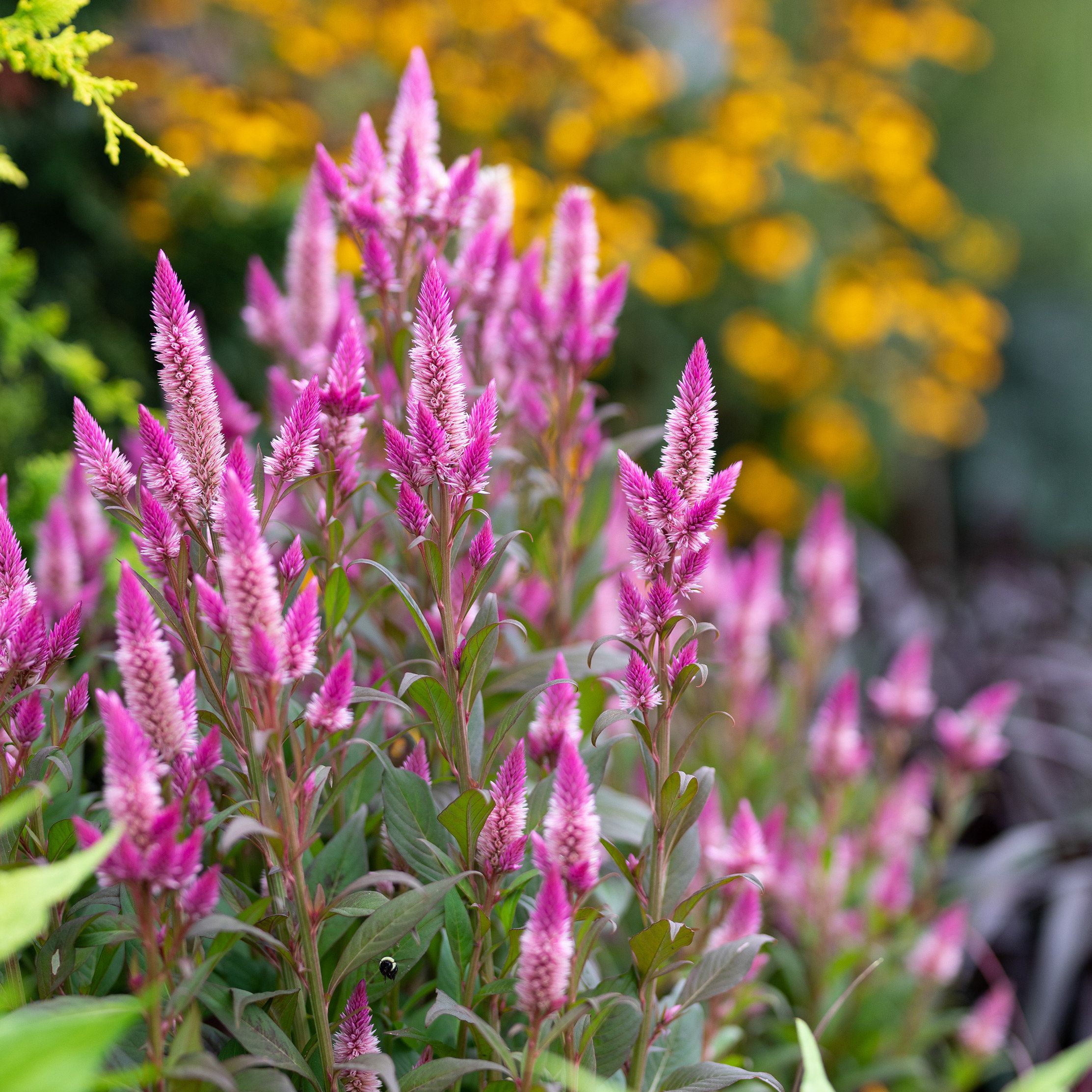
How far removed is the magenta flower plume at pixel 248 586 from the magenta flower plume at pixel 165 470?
10 cm

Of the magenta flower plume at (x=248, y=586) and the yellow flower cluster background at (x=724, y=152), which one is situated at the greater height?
the yellow flower cluster background at (x=724, y=152)

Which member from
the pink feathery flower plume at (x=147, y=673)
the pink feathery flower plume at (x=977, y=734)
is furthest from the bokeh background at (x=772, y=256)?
the pink feathery flower plume at (x=147, y=673)

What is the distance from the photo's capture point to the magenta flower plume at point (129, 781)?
1.90 ft

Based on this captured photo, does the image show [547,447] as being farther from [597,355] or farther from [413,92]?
[413,92]

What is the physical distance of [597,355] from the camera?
112 cm

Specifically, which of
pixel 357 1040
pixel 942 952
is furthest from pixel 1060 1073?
pixel 942 952

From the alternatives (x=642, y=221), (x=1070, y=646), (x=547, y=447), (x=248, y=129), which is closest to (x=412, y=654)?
(x=547, y=447)

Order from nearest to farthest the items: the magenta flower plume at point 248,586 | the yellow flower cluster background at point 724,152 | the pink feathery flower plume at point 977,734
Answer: the magenta flower plume at point 248,586 → the pink feathery flower plume at point 977,734 → the yellow flower cluster background at point 724,152

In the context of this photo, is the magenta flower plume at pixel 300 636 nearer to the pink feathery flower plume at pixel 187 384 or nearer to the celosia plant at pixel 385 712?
the celosia plant at pixel 385 712

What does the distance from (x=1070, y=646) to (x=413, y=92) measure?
2432 mm

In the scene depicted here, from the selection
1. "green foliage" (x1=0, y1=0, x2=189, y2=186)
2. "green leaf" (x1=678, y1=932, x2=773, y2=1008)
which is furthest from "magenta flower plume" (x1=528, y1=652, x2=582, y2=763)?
"green foliage" (x1=0, y1=0, x2=189, y2=186)

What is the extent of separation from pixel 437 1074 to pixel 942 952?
1.02m

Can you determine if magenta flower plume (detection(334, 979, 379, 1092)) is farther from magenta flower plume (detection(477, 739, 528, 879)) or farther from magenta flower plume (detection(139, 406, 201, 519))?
magenta flower plume (detection(139, 406, 201, 519))

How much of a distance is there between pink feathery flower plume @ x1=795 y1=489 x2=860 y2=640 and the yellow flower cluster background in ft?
5.23
